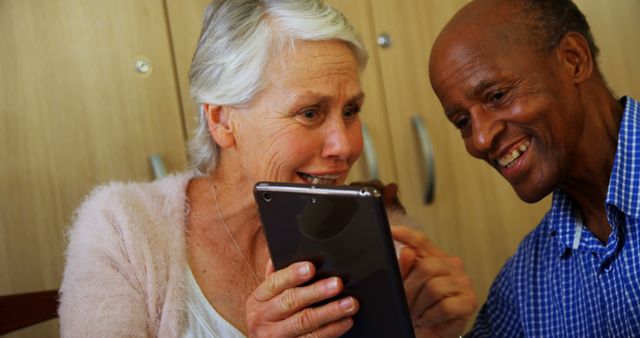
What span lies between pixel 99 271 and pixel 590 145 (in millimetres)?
793

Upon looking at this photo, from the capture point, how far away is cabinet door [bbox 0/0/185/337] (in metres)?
1.60

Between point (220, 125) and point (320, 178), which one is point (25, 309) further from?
point (320, 178)

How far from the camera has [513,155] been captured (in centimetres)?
113

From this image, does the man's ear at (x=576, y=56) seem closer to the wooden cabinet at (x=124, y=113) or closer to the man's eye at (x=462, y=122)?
the man's eye at (x=462, y=122)

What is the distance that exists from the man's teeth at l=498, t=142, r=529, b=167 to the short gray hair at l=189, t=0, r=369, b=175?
1.10 ft

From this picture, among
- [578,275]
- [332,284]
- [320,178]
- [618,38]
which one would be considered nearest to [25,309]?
[320,178]

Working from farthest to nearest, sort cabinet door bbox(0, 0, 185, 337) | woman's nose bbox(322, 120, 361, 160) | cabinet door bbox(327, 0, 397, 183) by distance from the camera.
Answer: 1. cabinet door bbox(327, 0, 397, 183)
2. cabinet door bbox(0, 0, 185, 337)
3. woman's nose bbox(322, 120, 361, 160)

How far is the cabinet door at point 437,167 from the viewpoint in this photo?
76.8 inches

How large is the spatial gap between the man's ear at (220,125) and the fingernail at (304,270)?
0.43m

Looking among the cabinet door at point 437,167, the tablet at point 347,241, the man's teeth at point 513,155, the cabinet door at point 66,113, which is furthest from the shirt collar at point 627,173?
the cabinet door at point 66,113

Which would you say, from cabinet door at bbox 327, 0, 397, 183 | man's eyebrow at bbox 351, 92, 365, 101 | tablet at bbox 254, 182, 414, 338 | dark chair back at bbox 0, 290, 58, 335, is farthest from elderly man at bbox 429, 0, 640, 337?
dark chair back at bbox 0, 290, 58, 335

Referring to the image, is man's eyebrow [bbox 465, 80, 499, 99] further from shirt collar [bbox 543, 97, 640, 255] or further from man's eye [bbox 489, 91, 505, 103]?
shirt collar [bbox 543, 97, 640, 255]

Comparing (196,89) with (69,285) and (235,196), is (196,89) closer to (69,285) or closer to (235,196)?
(235,196)

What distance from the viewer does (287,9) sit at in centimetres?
126
